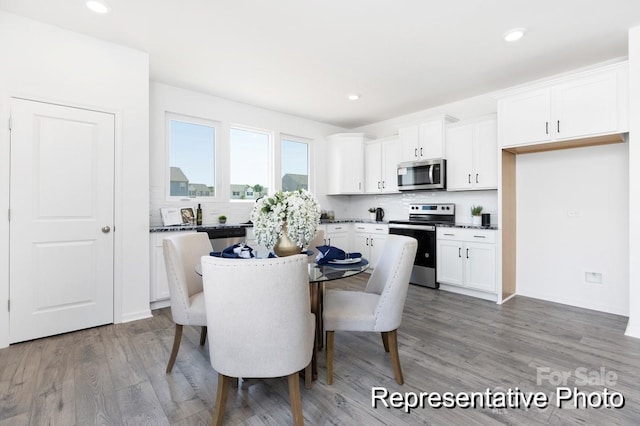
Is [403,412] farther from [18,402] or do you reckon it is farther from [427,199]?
[427,199]

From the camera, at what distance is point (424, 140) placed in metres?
4.56

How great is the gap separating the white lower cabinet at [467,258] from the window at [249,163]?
274 centimetres

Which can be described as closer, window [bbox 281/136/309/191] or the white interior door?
the white interior door

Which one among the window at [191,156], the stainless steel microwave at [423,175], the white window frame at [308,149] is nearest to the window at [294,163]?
the white window frame at [308,149]

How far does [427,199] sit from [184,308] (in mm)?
3912

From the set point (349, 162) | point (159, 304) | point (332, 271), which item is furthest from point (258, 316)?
point (349, 162)

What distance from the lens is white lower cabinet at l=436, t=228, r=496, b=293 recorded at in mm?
3740

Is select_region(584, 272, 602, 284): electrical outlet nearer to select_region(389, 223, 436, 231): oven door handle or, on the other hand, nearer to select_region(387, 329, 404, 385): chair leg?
select_region(389, 223, 436, 231): oven door handle

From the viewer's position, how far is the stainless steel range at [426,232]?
14.0 feet

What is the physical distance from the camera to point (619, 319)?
312cm

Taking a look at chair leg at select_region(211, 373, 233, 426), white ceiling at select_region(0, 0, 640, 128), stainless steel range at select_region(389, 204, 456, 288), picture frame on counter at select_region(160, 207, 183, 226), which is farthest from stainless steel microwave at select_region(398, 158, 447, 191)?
chair leg at select_region(211, 373, 233, 426)

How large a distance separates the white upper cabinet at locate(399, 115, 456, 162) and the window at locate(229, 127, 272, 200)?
84.1 inches

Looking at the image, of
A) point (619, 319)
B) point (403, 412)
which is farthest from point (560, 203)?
point (403, 412)

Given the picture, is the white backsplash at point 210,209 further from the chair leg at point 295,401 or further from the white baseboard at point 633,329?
the white baseboard at point 633,329
